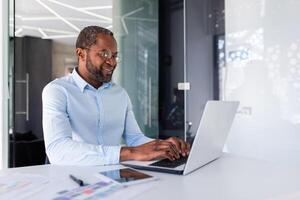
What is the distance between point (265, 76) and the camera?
7.23 feet

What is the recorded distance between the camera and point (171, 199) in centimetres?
75

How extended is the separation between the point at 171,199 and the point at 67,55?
7.90 ft

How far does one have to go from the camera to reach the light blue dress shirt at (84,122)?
116 cm

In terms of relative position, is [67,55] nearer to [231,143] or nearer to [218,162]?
[231,143]

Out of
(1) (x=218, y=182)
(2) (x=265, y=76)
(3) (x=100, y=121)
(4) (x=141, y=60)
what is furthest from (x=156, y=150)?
(4) (x=141, y=60)

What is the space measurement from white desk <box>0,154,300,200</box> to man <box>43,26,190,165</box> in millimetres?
Answer: 83

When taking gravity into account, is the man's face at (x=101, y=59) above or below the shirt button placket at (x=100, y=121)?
above

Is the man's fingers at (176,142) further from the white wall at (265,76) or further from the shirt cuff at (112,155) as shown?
the white wall at (265,76)

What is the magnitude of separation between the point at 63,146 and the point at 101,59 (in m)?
0.55

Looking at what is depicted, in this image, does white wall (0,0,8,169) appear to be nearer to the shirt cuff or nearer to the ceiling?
the ceiling

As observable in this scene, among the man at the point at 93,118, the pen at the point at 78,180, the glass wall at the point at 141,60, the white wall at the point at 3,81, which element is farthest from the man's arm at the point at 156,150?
the glass wall at the point at 141,60

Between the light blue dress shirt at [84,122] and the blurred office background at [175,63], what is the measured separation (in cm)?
102

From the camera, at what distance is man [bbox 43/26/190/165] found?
1167 millimetres

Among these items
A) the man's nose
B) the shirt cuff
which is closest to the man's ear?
the man's nose
